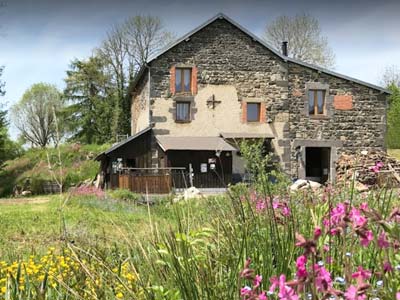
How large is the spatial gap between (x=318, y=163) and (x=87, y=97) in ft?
81.7

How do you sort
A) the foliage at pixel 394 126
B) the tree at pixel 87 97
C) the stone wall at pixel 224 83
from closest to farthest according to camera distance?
the stone wall at pixel 224 83, the foliage at pixel 394 126, the tree at pixel 87 97

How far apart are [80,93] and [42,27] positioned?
39324 millimetres

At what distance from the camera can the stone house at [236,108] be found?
65.8ft

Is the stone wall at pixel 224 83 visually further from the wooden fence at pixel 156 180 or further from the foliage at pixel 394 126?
the foliage at pixel 394 126

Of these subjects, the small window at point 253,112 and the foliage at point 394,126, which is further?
the foliage at point 394,126

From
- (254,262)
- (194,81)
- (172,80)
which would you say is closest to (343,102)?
(194,81)

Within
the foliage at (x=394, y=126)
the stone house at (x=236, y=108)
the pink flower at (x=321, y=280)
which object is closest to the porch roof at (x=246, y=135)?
the stone house at (x=236, y=108)

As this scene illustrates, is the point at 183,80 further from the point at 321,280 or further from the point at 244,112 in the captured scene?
the point at 321,280

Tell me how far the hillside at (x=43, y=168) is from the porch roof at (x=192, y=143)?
6.60m

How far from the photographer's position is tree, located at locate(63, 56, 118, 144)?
131 ft

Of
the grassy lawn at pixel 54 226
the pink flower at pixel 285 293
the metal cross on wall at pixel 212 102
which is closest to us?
the pink flower at pixel 285 293

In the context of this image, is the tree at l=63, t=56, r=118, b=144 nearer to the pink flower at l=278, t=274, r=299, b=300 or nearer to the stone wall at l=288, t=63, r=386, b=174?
the stone wall at l=288, t=63, r=386, b=174

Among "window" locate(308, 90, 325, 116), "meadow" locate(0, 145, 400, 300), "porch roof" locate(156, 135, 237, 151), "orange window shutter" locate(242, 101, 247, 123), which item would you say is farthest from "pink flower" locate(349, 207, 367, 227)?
"window" locate(308, 90, 325, 116)

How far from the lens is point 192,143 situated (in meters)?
19.9
